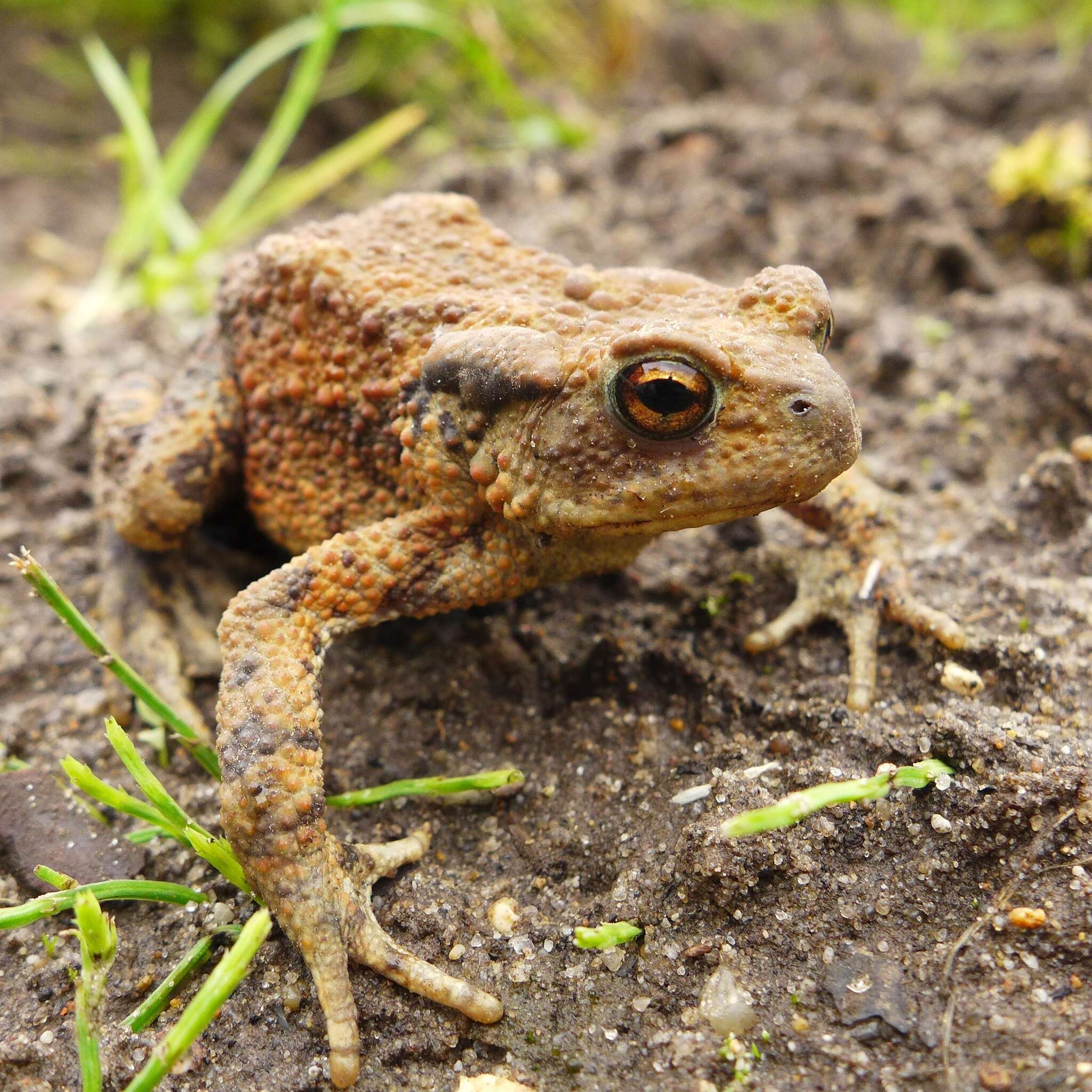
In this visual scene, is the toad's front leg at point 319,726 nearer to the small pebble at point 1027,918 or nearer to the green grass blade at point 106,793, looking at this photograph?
the green grass blade at point 106,793

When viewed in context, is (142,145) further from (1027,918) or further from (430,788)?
(1027,918)

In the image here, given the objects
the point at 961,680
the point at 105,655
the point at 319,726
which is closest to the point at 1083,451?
the point at 961,680

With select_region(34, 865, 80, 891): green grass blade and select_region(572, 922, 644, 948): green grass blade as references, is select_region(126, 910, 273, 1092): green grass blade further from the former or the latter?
select_region(572, 922, 644, 948): green grass blade

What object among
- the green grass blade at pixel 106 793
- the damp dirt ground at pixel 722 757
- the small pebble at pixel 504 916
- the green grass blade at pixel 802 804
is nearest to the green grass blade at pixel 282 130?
the damp dirt ground at pixel 722 757

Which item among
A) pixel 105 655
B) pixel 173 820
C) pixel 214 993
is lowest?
pixel 173 820

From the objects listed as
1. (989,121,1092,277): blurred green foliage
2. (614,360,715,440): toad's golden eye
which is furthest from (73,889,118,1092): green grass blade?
(989,121,1092,277): blurred green foliage

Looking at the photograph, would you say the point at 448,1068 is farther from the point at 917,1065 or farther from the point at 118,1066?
the point at 917,1065
